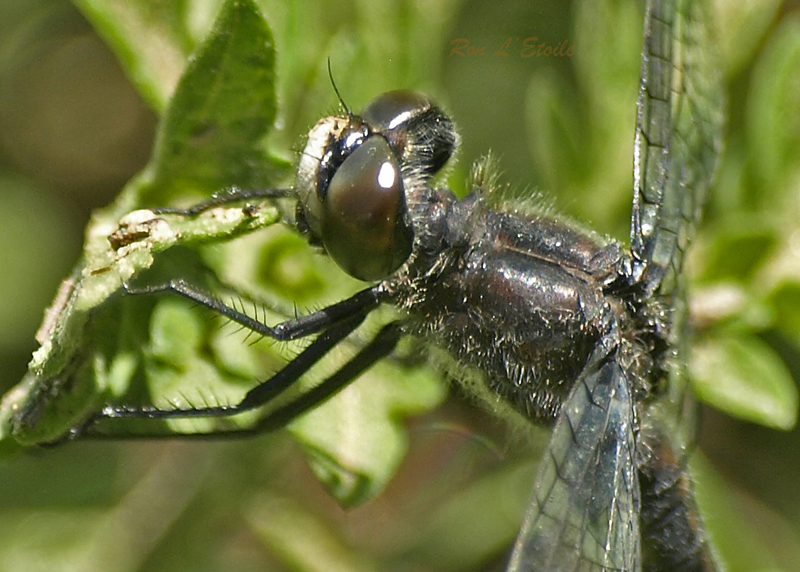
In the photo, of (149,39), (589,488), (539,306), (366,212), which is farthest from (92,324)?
(589,488)

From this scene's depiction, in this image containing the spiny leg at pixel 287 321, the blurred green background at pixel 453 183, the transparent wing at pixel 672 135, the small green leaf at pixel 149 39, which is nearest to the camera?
the spiny leg at pixel 287 321

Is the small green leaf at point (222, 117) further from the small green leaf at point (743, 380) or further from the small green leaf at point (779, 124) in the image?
the small green leaf at point (779, 124)

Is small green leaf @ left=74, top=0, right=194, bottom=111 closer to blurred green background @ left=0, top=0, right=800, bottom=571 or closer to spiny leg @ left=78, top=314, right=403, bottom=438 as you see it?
blurred green background @ left=0, top=0, right=800, bottom=571

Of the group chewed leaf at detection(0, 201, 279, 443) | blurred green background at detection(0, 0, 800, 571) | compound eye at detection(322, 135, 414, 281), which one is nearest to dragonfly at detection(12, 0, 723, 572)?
compound eye at detection(322, 135, 414, 281)

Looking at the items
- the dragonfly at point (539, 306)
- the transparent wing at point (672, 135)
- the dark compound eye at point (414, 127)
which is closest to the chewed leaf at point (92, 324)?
the dragonfly at point (539, 306)

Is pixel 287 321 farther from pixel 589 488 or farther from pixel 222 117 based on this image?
pixel 589 488
